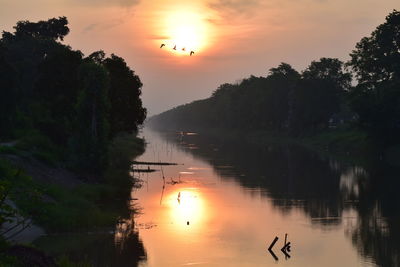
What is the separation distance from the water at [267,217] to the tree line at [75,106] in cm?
766

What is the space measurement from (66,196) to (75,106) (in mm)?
18926

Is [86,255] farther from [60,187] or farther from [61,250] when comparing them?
[60,187]

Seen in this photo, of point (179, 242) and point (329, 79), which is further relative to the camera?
point (329, 79)

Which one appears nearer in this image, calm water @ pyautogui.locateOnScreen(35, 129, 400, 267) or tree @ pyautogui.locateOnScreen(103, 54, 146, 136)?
calm water @ pyautogui.locateOnScreen(35, 129, 400, 267)

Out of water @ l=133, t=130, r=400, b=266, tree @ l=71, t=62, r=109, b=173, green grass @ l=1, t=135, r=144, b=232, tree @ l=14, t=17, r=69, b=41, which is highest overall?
tree @ l=14, t=17, r=69, b=41

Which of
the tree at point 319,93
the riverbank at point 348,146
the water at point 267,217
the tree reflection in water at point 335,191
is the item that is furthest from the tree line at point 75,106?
the tree at point 319,93

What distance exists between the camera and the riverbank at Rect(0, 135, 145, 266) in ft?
137

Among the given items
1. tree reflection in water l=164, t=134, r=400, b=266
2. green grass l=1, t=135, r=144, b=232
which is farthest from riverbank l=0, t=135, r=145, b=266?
tree reflection in water l=164, t=134, r=400, b=266

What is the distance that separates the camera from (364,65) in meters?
124

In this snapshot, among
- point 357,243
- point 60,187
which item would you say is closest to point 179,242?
point 357,243

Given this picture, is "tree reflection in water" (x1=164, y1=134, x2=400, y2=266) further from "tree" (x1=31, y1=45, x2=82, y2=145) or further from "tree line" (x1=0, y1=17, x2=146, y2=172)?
"tree" (x1=31, y1=45, x2=82, y2=145)

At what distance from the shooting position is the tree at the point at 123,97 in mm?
79250

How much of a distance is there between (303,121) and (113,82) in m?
97.1

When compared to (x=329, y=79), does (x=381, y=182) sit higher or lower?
lower
